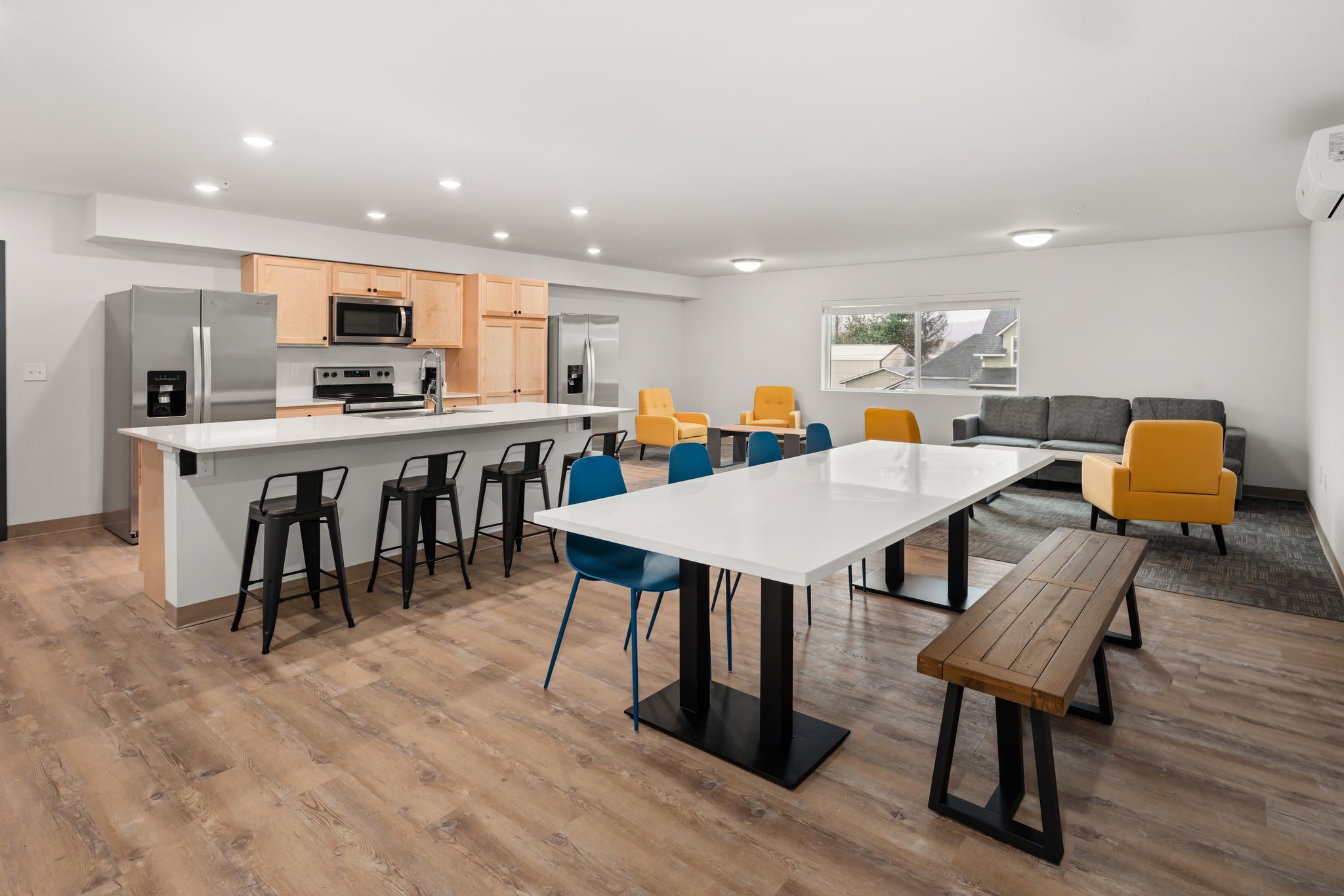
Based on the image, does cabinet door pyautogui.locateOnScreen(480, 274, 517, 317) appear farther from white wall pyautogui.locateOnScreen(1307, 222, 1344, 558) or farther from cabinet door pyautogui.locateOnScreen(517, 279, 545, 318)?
white wall pyautogui.locateOnScreen(1307, 222, 1344, 558)

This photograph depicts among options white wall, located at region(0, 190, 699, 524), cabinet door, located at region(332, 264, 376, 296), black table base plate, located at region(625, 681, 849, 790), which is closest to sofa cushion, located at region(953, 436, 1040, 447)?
black table base plate, located at region(625, 681, 849, 790)

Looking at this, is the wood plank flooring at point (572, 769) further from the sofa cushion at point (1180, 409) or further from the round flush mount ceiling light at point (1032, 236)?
the round flush mount ceiling light at point (1032, 236)

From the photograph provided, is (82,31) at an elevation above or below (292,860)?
above

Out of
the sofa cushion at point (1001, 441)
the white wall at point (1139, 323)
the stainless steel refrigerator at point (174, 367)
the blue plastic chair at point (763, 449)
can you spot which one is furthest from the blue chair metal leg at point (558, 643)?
the white wall at point (1139, 323)

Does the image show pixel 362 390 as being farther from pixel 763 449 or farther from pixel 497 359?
pixel 763 449

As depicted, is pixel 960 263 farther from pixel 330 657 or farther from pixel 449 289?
pixel 330 657

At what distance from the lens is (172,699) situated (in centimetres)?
265

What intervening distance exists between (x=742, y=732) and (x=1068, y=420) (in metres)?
6.28

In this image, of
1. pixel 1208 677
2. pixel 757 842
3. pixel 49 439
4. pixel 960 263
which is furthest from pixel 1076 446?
pixel 49 439

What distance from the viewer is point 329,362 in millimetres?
6453

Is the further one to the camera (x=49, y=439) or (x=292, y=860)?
(x=49, y=439)

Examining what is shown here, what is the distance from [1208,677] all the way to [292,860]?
3.31 m

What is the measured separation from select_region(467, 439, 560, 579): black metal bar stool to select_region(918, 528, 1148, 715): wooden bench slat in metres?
2.51

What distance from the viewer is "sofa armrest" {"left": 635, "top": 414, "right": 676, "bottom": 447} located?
810cm
